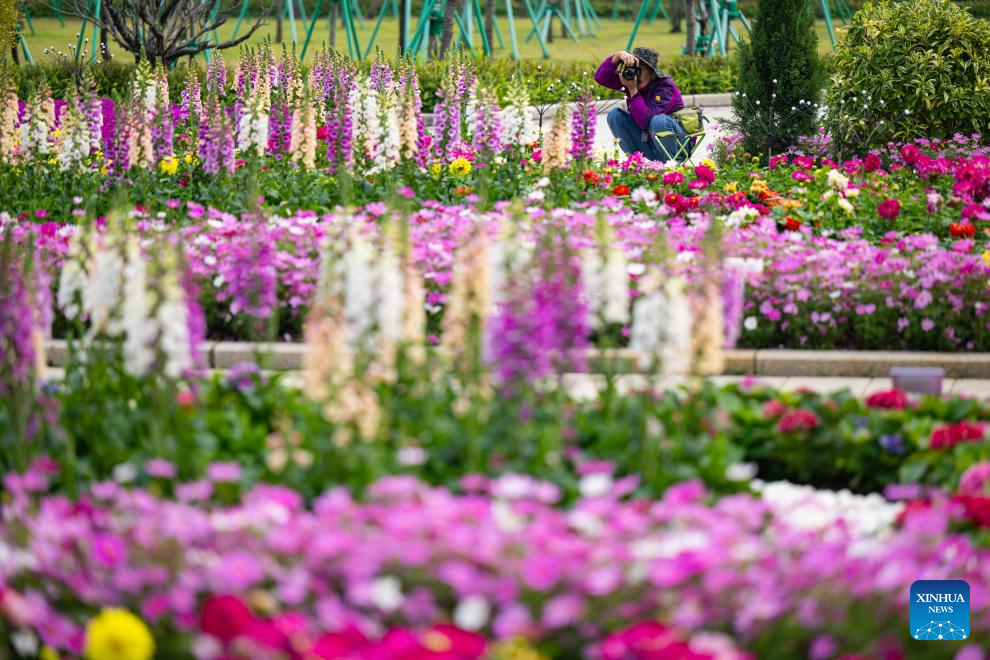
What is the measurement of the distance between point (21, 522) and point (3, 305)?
950mm

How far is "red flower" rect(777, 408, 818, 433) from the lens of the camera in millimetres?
4938

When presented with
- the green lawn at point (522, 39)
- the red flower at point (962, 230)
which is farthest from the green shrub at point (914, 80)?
the green lawn at point (522, 39)

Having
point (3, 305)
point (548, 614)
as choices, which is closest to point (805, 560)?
point (548, 614)

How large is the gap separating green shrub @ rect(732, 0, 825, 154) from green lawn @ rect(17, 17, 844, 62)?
2358 cm

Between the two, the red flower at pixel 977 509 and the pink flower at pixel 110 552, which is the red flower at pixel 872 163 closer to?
the red flower at pixel 977 509

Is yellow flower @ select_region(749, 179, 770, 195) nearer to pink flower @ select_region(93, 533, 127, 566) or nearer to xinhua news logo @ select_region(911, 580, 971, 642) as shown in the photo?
xinhua news logo @ select_region(911, 580, 971, 642)

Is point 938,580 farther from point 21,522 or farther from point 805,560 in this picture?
point 21,522

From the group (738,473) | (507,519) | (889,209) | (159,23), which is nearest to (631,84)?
(889,209)

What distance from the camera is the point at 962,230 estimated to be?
26.3ft

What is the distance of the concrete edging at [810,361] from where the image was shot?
648 cm

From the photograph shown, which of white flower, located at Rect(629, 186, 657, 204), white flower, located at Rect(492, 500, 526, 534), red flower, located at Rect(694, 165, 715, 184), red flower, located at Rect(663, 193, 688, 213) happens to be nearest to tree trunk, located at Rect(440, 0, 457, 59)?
red flower, located at Rect(694, 165, 715, 184)

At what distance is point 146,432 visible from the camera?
462 centimetres

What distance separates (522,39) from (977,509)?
43860 millimetres

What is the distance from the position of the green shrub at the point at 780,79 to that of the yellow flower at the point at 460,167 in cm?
354
